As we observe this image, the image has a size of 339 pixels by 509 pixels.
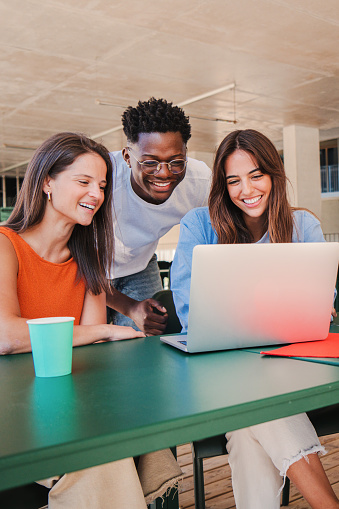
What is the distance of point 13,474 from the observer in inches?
22.6

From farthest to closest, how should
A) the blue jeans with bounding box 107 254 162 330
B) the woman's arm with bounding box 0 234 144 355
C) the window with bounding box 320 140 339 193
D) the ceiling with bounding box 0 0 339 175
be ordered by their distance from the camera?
the window with bounding box 320 140 339 193 → the ceiling with bounding box 0 0 339 175 → the blue jeans with bounding box 107 254 162 330 → the woman's arm with bounding box 0 234 144 355

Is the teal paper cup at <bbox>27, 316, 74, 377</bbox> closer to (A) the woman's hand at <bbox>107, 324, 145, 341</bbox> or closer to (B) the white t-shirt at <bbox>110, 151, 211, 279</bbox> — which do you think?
(A) the woman's hand at <bbox>107, 324, 145, 341</bbox>

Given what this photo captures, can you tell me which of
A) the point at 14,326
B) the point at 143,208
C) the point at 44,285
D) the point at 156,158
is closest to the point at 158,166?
the point at 156,158

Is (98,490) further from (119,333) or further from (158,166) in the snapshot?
(158,166)

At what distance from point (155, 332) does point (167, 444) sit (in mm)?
1136

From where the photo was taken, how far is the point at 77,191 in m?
1.56

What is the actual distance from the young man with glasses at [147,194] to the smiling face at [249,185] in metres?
0.25

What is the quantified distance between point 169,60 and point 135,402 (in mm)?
5706

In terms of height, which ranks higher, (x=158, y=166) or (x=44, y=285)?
(x=158, y=166)

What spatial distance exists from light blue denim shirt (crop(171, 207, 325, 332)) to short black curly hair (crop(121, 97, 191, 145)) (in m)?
0.36

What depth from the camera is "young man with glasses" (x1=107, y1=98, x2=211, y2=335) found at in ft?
6.55

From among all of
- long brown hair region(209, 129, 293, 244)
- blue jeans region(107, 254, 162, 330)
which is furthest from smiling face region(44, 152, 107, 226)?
blue jeans region(107, 254, 162, 330)

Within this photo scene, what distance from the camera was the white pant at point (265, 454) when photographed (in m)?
1.15

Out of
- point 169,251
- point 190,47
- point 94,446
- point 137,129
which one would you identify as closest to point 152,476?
point 94,446
